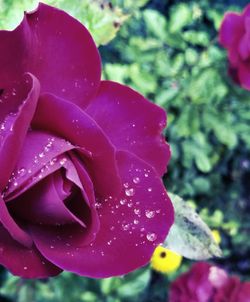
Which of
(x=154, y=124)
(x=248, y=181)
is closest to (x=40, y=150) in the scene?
(x=154, y=124)

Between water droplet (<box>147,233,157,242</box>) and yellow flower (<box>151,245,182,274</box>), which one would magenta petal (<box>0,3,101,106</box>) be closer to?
water droplet (<box>147,233,157,242</box>)

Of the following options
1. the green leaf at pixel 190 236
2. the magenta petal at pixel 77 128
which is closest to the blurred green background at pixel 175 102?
the green leaf at pixel 190 236

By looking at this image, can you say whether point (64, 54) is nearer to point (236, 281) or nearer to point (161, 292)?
point (236, 281)

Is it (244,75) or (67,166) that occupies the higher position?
(67,166)

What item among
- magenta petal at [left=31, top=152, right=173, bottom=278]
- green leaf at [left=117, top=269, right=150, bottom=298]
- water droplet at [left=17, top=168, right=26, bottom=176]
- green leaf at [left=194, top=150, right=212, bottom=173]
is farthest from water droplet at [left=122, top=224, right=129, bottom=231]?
green leaf at [left=194, top=150, right=212, bottom=173]

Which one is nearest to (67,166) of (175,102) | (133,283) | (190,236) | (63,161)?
(63,161)

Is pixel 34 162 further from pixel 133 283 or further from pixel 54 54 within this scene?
pixel 133 283

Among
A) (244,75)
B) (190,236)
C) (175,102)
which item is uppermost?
(190,236)
